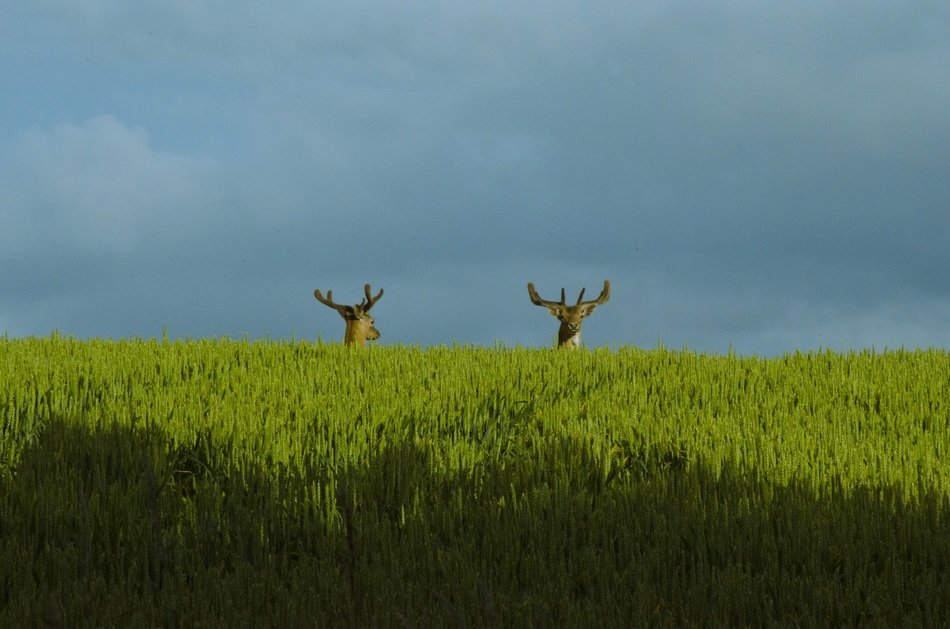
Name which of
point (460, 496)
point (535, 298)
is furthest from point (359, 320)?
Answer: point (460, 496)

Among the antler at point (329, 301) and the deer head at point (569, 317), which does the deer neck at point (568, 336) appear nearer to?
the deer head at point (569, 317)

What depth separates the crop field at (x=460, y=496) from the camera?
4914mm

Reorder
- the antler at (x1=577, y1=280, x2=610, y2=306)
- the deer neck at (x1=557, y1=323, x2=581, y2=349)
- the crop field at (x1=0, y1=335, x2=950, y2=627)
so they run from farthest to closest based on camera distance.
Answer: the antler at (x1=577, y1=280, x2=610, y2=306) → the deer neck at (x1=557, y1=323, x2=581, y2=349) → the crop field at (x1=0, y1=335, x2=950, y2=627)

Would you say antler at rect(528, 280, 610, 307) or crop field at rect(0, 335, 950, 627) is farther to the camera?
antler at rect(528, 280, 610, 307)

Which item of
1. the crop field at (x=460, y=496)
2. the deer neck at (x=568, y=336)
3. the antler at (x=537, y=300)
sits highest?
the antler at (x=537, y=300)

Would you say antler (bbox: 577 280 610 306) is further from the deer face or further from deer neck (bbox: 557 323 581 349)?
the deer face

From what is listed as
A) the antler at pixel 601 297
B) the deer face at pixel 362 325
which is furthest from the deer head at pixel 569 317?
the deer face at pixel 362 325

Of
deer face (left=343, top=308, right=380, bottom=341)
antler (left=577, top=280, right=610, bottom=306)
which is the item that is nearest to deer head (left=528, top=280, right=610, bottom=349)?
antler (left=577, top=280, right=610, bottom=306)

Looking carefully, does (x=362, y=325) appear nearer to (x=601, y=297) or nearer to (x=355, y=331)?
(x=355, y=331)

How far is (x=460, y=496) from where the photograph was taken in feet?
21.8

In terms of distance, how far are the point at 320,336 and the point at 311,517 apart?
25.8 ft

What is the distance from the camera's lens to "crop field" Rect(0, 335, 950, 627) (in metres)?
4.91

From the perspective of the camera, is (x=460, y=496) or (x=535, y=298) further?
(x=535, y=298)

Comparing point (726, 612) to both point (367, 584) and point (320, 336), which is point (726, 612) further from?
point (320, 336)
